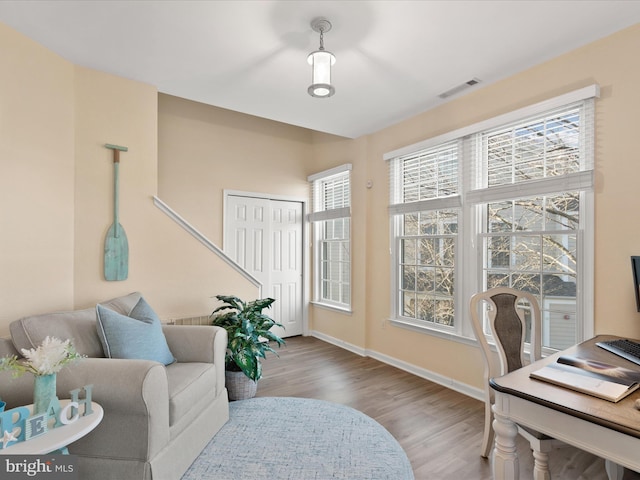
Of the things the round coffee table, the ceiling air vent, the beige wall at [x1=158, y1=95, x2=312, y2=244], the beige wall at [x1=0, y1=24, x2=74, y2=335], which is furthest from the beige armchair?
the ceiling air vent

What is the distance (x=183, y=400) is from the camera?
1896 mm

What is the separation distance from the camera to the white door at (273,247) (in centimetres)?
446

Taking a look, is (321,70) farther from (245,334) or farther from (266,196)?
(266,196)

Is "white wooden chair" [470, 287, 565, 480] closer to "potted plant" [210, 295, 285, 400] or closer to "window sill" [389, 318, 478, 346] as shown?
"window sill" [389, 318, 478, 346]

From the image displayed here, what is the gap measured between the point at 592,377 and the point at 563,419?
34 centimetres

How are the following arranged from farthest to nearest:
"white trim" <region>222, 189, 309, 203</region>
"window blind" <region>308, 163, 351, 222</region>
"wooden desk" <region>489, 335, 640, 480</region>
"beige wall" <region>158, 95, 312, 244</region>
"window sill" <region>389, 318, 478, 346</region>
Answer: "window blind" <region>308, 163, 351, 222</region> → "white trim" <region>222, 189, 309, 203</region> → "beige wall" <region>158, 95, 312, 244</region> → "window sill" <region>389, 318, 478, 346</region> → "wooden desk" <region>489, 335, 640, 480</region>

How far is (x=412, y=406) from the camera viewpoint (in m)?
2.83

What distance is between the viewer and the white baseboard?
9.91ft

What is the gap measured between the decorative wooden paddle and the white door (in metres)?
1.62

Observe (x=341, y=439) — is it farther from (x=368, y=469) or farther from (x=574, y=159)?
(x=574, y=159)

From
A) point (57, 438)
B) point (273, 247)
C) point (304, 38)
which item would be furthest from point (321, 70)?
point (273, 247)

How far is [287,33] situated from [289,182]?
2740mm

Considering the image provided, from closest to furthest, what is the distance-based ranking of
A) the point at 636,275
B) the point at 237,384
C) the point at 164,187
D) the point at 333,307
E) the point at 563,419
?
the point at 563,419 → the point at 636,275 → the point at 237,384 → the point at 164,187 → the point at 333,307

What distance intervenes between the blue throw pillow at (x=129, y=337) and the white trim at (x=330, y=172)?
300 centimetres
